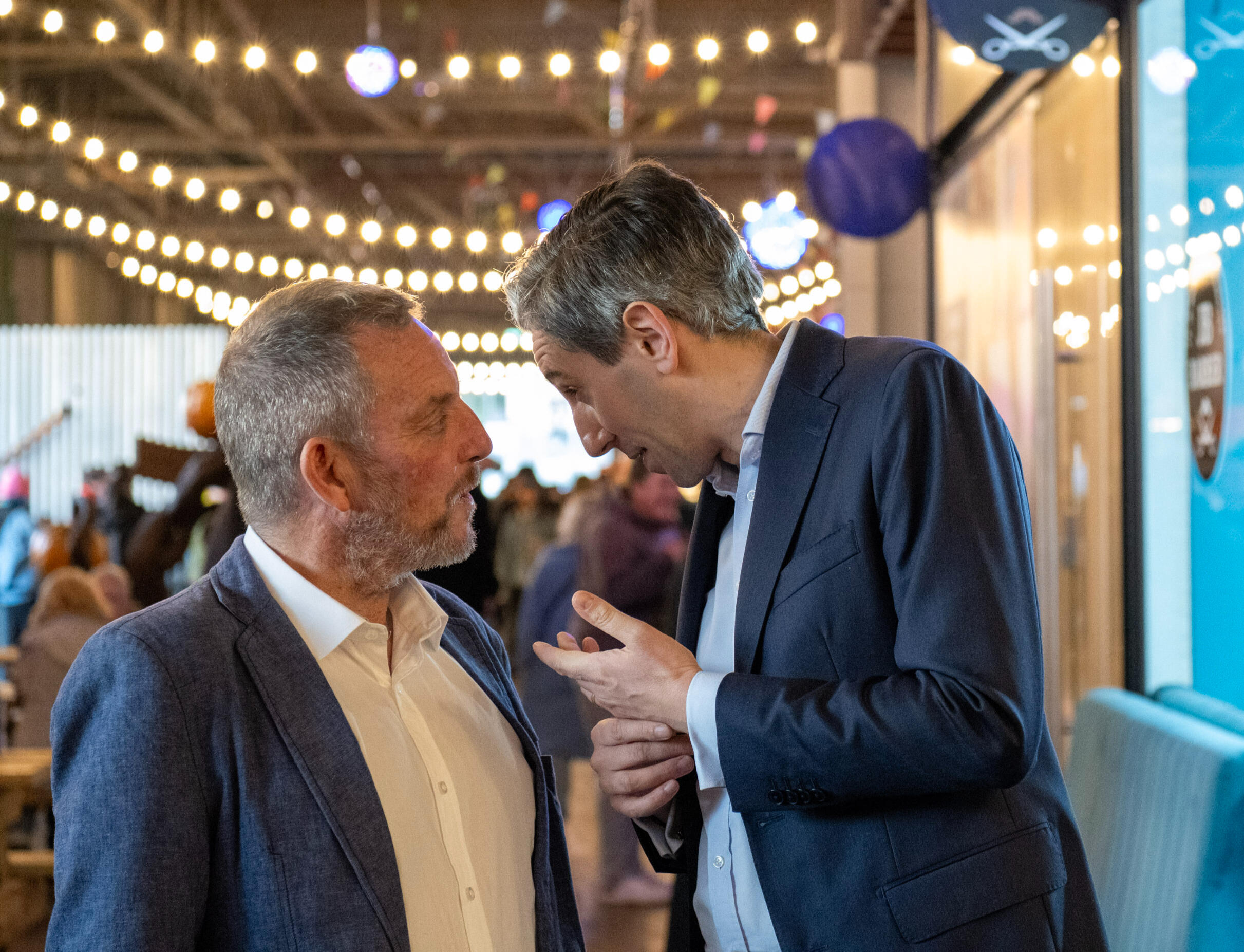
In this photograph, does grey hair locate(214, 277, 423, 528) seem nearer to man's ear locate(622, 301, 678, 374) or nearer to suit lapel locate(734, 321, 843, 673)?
man's ear locate(622, 301, 678, 374)

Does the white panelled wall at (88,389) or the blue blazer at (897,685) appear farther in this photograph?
the white panelled wall at (88,389)

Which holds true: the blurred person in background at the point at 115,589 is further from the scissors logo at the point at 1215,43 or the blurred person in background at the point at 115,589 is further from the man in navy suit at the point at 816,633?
the scissors logo at the point at 1215,43

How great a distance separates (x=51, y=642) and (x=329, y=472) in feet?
13.1

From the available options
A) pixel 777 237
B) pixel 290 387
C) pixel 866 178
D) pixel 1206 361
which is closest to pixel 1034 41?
pixel 1206 361

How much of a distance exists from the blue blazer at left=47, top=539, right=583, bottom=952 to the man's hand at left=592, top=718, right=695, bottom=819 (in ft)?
1.07

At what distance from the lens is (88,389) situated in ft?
56.1

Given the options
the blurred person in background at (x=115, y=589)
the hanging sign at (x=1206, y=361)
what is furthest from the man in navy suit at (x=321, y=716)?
the blurred person in background at (x=115, y=589)

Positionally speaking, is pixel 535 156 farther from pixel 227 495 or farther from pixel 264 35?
pixel 227 495

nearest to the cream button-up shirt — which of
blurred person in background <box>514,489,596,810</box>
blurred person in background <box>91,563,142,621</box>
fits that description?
blurred person in background <box>514,489,596,810</box>

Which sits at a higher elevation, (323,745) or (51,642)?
(323,745)

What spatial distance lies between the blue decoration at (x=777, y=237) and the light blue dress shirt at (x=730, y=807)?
654 cm

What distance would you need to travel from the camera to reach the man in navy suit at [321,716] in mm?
1149

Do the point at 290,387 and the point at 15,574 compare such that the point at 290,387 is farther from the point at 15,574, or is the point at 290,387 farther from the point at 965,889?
the point at 15,574

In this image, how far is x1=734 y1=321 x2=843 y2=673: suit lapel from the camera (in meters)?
1.38
